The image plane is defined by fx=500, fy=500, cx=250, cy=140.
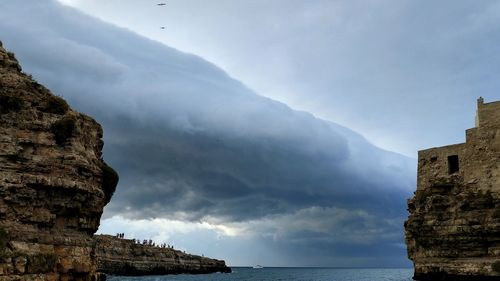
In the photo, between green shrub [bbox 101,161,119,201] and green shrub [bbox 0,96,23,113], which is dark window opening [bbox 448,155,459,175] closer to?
green shrub [bbox 101,161,119,201]

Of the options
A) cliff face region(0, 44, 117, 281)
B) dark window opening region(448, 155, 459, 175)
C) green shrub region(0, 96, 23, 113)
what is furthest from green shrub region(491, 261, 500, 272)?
green shrub region(0, 96, 23, 113)

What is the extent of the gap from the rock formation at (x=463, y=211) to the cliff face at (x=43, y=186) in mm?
38808

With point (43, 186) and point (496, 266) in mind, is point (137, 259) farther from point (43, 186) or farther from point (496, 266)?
point (43, 186)

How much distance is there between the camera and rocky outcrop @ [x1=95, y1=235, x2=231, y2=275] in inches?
4114

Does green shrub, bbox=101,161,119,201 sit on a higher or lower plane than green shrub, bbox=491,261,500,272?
higher

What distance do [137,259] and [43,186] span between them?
326 ft

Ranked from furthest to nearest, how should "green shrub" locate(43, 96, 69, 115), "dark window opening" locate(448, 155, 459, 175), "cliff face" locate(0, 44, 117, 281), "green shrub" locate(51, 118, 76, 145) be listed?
"dark window opening" locate(448, 155, 459, 175) < "green shrub" locate(43, 96, 69, 115) < "green shrub" locate(51, 118, 76, 145) < "cliff face" locate(0, 44, 117, 281)

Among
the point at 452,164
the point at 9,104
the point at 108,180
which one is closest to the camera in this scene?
the point at 9,104

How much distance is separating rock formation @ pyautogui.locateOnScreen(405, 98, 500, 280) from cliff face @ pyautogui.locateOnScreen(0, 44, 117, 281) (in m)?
38.8

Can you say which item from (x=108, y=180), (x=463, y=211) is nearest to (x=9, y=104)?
(x=108, y=180)

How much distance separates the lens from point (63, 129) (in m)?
23.0

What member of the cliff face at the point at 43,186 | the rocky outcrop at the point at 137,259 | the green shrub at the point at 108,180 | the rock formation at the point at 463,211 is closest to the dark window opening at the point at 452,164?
the rock formation at the point at 463,211

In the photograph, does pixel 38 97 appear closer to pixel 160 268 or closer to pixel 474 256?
pixel 474 256

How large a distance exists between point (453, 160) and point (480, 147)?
457 centimetres
